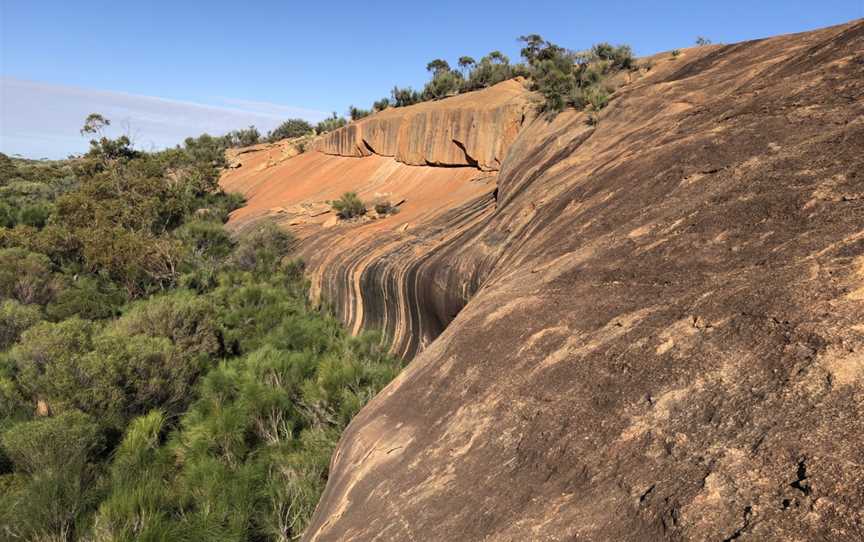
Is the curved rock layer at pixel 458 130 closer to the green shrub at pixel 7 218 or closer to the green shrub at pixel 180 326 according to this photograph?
the green shrub at pixel 180 326

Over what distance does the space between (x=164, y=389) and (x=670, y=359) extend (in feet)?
24.8

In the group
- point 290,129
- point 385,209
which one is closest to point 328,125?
point 290,129

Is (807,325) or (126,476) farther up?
(807,325)

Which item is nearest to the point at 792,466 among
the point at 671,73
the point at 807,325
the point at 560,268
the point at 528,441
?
the point at 807,325

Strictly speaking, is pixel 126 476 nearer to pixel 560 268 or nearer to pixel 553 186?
pixel 560 268

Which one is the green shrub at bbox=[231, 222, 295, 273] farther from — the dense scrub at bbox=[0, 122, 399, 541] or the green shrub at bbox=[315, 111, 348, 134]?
the green shrub at bbox=[315, 111, 348, 134]

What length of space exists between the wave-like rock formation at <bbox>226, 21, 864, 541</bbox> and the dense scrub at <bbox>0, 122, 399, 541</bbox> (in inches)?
71.5

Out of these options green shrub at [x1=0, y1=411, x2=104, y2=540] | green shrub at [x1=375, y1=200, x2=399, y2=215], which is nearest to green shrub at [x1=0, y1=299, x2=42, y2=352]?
green shrub at [x1=0, y1=411, x2=104, y2=540]

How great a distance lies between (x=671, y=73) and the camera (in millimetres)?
8992

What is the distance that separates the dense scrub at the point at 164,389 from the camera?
4.90 metres

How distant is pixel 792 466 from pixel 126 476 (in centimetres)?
619

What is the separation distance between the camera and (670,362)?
9.15 ft

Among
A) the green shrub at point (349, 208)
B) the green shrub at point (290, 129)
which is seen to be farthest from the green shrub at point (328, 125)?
the green shrub at point (349, 208)

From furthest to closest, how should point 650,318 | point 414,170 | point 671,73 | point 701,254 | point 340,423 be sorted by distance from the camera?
point 414,170 < point 671,73 < point 340,423 < point 701,254 < point 650,318
